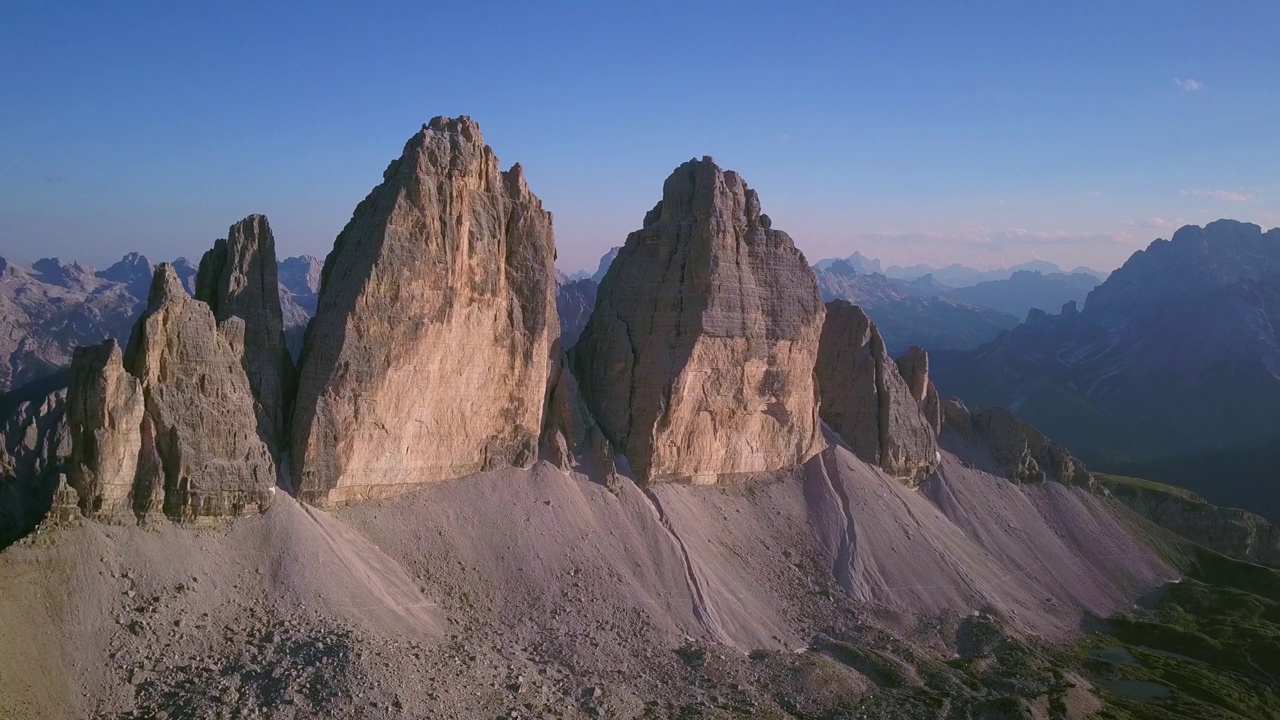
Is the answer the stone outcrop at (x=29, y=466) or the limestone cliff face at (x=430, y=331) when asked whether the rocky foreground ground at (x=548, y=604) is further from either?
the limestone cliff face at (x=430, y=331)

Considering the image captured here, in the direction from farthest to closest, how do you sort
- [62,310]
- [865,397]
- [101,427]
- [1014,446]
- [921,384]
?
[62,310], [1014,446], [921,384], [865,397], [101,427]

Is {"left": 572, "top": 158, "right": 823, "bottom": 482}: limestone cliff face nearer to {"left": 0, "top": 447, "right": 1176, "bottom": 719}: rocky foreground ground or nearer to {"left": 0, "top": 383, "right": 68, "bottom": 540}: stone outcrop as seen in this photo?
{"left": 0, "top": 447, "right": 1176, "bottom": 719}: rocky foreground ground

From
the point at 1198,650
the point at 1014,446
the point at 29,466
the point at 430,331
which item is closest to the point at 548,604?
the point at 430,331

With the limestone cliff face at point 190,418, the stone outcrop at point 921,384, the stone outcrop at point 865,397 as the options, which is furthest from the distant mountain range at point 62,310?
the stone outcrop at point 921,384

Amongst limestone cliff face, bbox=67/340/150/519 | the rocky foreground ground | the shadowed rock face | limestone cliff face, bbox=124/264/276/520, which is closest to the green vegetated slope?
the rocky foreground ground

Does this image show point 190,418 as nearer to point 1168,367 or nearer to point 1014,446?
point 1014,446
